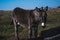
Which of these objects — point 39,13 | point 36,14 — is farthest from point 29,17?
point 39,13

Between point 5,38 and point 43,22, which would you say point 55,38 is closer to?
point 43,22

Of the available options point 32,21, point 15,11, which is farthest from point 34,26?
point 15,11

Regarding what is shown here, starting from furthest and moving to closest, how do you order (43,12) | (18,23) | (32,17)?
1. (18,23)
2. (32,17)
3. (43,12)

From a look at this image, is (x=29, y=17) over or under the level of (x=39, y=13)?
under

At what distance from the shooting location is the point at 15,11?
12.2 meters

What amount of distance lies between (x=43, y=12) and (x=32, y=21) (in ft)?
3.38

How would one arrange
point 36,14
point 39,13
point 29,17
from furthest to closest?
point 29,17 < point 36,14 < point 39,13

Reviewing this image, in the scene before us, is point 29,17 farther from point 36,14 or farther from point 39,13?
point 39,13

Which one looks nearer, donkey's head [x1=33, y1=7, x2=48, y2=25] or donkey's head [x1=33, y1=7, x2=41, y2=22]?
donkey's head [x1=33, y1=7, x2=48, y2=25]

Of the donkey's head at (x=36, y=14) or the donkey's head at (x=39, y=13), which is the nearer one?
the donkey's head at (x=39, y=13)

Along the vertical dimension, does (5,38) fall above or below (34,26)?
below

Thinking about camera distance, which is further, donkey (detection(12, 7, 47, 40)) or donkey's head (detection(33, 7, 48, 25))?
donkey (detection(12, 7, 47, 40))

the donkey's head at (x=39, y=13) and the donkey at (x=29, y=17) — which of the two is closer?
the donkey's head at (x=39, y=13)

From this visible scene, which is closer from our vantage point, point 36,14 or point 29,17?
point 36,14
